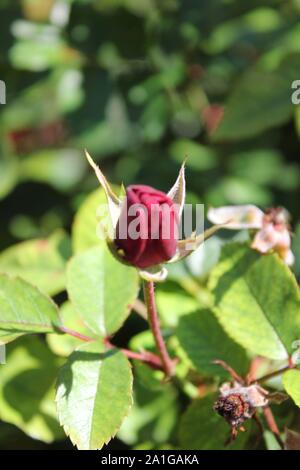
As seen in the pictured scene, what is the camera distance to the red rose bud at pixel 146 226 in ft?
2.90

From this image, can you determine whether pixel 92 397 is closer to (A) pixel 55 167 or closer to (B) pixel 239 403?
(B) pixel 239 403

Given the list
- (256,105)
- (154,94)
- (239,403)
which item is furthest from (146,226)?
(154,94)

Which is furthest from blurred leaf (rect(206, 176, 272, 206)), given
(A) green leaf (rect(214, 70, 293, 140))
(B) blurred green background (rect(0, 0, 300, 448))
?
(A) green leaf (rect(214, 70, 293, 140))

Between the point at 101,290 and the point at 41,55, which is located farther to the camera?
the point at 41,55

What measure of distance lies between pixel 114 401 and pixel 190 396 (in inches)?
12.9

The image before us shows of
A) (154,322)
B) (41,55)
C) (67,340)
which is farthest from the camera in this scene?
(41,55)

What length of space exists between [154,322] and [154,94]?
93 centimetres

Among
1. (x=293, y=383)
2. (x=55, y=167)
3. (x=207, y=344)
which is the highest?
(x=293, y=383)

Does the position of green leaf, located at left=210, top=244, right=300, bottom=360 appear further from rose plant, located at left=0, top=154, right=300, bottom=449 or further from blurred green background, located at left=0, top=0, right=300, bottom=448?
blurred green background, located at left=0, top=0, right=300, bottom=448

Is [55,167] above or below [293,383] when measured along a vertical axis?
below

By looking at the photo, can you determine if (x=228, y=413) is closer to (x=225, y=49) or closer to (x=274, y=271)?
(x=274, y=271)

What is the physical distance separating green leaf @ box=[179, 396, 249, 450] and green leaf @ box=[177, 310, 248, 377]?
0.06 metres

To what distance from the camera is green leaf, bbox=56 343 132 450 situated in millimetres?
945

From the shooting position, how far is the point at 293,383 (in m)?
0.97
